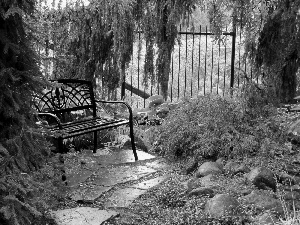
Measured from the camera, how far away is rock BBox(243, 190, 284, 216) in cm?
311

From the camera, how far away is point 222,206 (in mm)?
3127

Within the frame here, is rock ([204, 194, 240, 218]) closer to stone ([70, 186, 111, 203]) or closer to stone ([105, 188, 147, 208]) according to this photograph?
stone ([105, 188, 147, 208])

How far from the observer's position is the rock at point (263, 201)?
3109 millimetres

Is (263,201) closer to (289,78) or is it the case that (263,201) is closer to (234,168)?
(234,168)

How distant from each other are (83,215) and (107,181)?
1.00m

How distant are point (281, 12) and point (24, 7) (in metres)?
3.08

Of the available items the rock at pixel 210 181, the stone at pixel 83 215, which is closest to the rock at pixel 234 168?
the rock at pixel 210 181

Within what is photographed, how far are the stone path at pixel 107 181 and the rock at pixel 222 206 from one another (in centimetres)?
72

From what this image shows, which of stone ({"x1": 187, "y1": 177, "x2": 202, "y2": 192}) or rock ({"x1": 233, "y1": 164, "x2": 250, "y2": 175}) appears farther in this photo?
rock ({"x1": 233, "y1": 164, "x2": 250, "y2": 175})

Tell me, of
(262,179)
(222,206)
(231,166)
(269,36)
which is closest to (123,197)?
(222,206)

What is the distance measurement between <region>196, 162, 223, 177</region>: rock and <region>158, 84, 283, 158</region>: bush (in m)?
0.27

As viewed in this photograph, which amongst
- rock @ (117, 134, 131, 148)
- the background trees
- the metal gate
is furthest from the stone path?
the metal gate

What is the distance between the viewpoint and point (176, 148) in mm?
4871

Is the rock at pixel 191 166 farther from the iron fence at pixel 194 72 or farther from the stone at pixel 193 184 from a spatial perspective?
the iron fence at pixel 194 72
